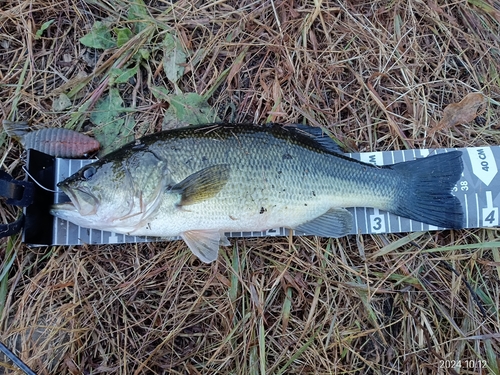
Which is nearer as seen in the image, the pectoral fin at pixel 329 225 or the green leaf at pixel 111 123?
the pectoral fin at pixel 329 225

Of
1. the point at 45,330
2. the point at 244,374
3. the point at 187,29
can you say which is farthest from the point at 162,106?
the point at 244,374

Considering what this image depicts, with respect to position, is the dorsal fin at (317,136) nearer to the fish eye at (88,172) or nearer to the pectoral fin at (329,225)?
the pectoral fin at (329,225)

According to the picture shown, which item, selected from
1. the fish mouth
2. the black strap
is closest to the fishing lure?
the black strap

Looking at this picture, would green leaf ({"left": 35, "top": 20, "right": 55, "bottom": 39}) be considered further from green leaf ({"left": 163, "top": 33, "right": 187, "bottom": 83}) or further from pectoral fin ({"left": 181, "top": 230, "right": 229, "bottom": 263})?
pectoral fin ({"left": 181, "top": 230, "right": 229, "bottom": 263})

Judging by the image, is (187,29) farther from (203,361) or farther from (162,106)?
(203,361)

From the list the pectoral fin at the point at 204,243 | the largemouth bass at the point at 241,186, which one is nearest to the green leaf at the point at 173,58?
the largemouth bass at the point at 241,186

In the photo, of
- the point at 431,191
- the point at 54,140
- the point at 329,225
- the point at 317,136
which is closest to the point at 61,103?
the point at 54,140

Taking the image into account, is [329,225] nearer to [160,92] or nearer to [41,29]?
[160,92]
